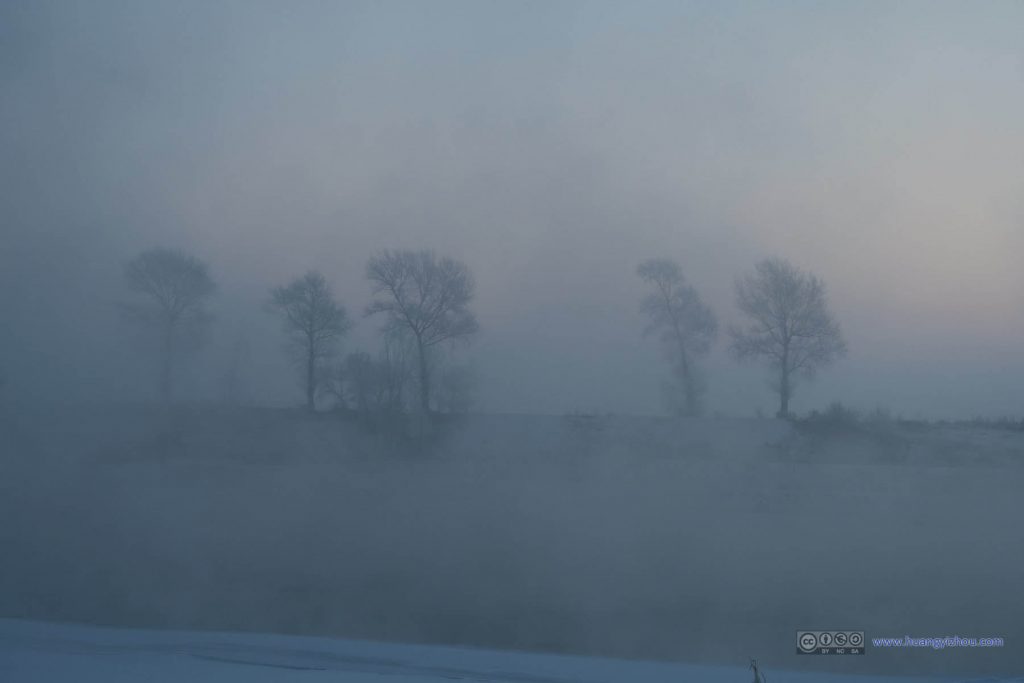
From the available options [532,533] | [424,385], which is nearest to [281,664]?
[532,533]

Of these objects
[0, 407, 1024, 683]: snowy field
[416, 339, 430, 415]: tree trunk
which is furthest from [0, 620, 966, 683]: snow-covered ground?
[416, 339, 430, 415]: tree trunk

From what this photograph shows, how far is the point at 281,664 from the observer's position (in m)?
5.75

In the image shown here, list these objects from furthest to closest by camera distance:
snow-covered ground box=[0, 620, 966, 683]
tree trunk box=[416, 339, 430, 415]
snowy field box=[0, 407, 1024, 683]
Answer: tree trunk box=[416, 339, 430, 415] → snowy field box=[0, 407, 1024, 683] → snow-covered ground box=[0, 620, 966, 683]

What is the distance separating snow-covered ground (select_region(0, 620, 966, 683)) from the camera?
5.32m

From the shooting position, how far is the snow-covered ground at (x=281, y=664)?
210 inches

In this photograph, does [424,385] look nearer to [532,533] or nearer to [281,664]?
[532,533]

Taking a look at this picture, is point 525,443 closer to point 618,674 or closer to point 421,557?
point 421,557

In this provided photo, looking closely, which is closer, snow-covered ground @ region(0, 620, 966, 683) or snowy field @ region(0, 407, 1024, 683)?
snow-covered ground @ region(0, 620, 966, 683)

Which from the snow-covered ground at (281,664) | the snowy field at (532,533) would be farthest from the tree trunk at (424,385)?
the snow-covered ground at (281,664)

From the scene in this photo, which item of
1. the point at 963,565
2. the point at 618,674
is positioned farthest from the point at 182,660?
the point at 963,565

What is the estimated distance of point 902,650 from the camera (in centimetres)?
761

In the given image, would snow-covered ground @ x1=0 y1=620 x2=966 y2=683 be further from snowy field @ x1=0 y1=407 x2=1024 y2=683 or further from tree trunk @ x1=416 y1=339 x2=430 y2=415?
tree trunk @ x1=416 y1=339 x2=430 y2=415

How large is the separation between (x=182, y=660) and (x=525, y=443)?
12.1 meters

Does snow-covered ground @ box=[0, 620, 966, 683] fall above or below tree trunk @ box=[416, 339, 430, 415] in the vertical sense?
below
